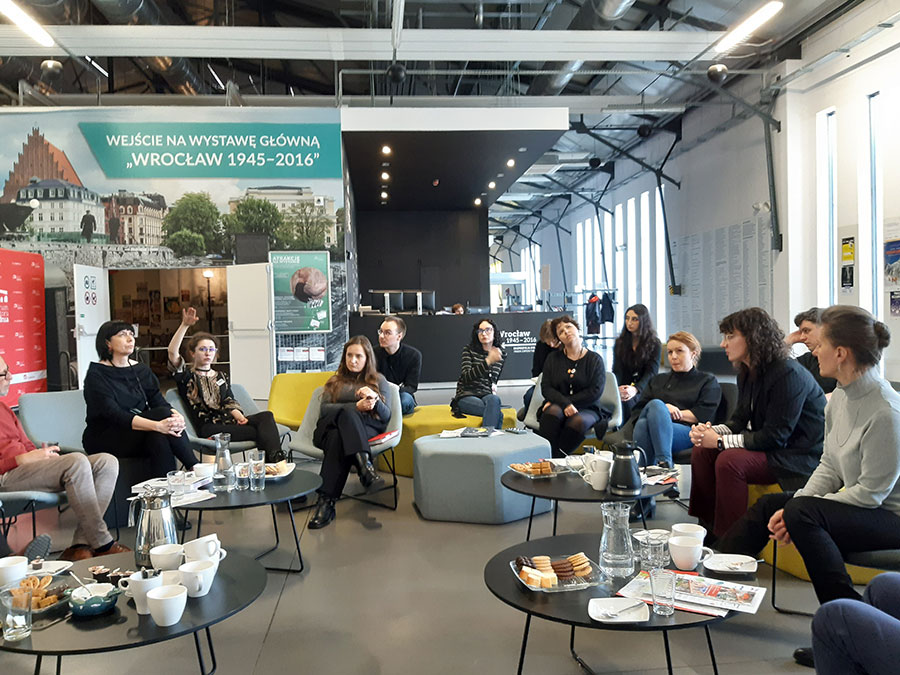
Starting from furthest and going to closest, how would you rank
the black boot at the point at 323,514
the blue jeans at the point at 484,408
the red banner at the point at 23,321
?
the red banner at the point at 23,321, the blue jeans at the point at 484,408, the black boot at the point at 323,514

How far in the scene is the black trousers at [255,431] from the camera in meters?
5.00

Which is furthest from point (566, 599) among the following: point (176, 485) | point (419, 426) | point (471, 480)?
point (419, 426)

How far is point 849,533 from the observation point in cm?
245

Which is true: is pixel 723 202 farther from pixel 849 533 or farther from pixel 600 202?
pixel 849 533

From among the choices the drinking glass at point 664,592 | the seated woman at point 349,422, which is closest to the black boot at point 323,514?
the seated woman at point 349,422

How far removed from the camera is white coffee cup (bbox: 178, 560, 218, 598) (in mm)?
2074

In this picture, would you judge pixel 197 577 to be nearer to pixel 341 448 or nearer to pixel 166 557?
pixel 166 557

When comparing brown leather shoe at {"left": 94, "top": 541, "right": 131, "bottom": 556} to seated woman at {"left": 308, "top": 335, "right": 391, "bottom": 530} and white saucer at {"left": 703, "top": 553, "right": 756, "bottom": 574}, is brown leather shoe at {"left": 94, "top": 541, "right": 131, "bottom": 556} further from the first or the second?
white saucer at {"left": 703, "top": 553, "right": 756, "bottom": 574}

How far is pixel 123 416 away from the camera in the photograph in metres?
4.27

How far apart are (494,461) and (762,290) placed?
7850mm

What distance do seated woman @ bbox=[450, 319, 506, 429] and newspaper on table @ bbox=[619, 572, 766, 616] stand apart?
11.9 ft

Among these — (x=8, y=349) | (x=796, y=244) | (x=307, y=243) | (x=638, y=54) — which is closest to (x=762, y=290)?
(x=796, y=244)

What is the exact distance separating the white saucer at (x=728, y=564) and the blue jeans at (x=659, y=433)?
6.52 ft

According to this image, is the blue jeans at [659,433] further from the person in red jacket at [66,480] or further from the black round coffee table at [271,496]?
the person in red jacket at [66,480]
